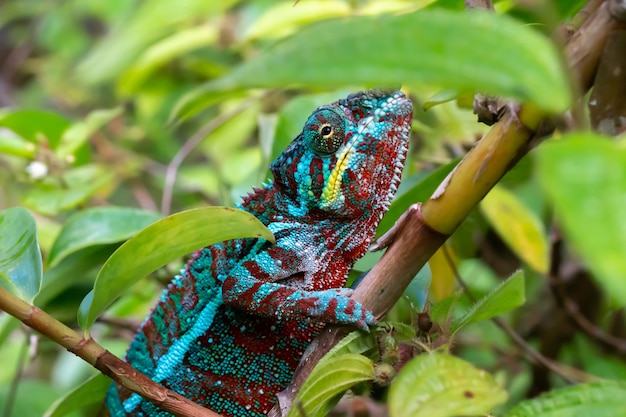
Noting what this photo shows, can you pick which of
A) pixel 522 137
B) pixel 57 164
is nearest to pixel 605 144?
pixel 522 137

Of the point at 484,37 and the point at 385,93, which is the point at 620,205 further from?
the point at 385,93

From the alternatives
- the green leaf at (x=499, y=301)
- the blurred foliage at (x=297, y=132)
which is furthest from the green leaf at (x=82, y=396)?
the green leaf at (x=499, y=301)

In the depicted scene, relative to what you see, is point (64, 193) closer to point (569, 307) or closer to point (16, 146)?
point (16, 146)

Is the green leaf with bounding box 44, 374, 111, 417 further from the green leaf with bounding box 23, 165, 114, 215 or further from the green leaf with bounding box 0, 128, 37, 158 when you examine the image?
the green leaf with bounding box 0, 128, 37, 158

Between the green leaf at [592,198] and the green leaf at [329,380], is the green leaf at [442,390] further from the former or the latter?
the green leaf at [592,198]

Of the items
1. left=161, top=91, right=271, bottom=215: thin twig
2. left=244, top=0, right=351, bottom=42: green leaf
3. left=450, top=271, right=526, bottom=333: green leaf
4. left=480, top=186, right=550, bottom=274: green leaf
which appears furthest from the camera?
left=244, top=0, right=351, bottom=42: green leaf

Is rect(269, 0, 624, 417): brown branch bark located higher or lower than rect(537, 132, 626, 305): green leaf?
lower

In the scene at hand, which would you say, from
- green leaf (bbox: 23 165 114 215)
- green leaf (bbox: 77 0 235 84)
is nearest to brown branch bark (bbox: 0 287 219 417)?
green leaf (bbox: 23 165 114 215)

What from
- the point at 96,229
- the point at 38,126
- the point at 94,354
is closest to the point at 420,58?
the point at 94,354
